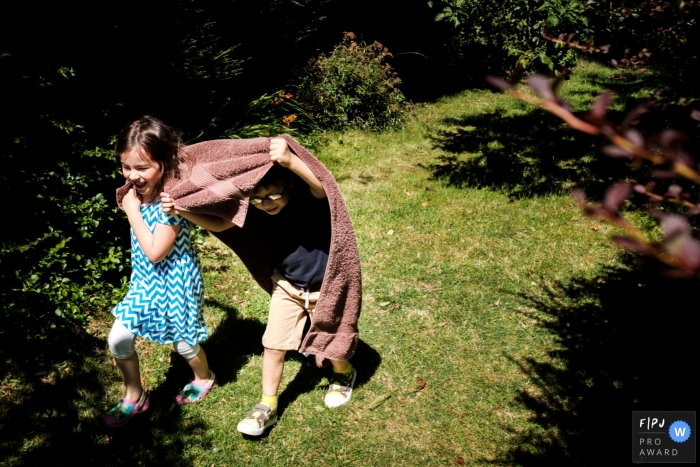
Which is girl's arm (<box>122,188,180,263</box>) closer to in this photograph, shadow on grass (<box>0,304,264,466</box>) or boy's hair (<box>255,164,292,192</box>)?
boy's hair (<box>255,164,292,192</box>)

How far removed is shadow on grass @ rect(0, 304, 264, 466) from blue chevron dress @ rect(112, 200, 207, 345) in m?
0.65

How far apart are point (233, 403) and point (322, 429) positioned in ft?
2.07

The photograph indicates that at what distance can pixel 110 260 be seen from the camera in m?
3.79

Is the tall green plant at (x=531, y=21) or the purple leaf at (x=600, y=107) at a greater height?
the purple leaf at (x=600, y=107)

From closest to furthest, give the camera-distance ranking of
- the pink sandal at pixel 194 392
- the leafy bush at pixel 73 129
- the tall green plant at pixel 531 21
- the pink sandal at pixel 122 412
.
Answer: the pink sandal at pixel 122 412
the pink sandal at pixel 194 392
the leafy bush at pixel 73 129
the tall green plant at pixel 531 21

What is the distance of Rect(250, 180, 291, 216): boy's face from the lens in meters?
2.43

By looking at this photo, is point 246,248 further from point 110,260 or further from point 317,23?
point 317,23

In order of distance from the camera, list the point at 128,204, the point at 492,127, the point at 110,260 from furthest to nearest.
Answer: the point at 492,127 → the point at 110,260 → the point at 128,204

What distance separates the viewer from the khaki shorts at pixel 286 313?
282 cm

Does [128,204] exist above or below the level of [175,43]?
below

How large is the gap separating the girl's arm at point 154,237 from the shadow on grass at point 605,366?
88.0 inches

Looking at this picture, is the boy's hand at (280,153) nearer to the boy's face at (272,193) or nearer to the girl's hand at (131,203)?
the boy's face at (272,193)

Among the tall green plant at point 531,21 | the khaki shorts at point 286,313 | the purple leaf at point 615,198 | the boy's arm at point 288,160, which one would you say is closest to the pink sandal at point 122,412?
A: the khaki shorts at point 286,313

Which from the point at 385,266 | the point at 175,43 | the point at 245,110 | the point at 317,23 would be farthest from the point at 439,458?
the point at 317,23
